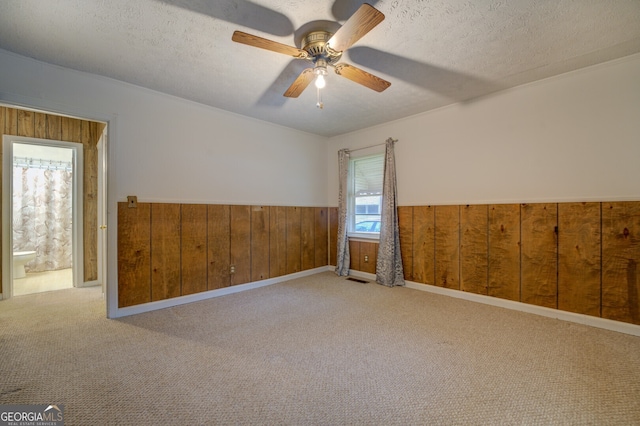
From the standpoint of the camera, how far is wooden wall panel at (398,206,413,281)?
379 centimetres

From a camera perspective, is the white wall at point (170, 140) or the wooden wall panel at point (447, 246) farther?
the wooden wall panel at point (447, 246)

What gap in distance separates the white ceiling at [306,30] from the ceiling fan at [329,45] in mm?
131

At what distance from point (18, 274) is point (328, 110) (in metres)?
5.60

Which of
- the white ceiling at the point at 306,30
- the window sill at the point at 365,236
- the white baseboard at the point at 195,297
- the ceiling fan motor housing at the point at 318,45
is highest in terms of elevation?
the white ceiling at the point at 306,30

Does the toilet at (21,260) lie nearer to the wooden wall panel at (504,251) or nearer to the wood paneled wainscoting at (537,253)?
the wood paneled wainscoting at (537,253)

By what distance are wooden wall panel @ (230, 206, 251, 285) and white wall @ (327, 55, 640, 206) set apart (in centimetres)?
232

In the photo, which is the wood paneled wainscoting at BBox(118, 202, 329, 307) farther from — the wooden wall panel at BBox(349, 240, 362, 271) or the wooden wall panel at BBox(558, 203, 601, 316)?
the wooden wall panel at BBox(558, 203, 601, 316)

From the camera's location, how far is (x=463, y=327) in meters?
2.44

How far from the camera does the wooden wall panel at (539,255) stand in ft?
8.80

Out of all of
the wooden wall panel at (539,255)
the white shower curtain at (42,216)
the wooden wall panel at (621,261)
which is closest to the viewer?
the wooden wall panel at (621,261)

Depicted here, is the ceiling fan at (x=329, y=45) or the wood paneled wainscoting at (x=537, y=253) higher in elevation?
the ceiling fan at (x=329, y=45)

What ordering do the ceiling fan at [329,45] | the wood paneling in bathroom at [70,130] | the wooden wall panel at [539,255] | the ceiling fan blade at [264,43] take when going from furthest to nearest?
the wood paneling in bathroom at [70,130] → the wooden wall panel at [539,255] → the ceiling fan blade at [264,43] → the ceiling fan at [329,45]

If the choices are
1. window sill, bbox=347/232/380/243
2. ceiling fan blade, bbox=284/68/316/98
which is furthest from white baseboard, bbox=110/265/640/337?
ceiling fan blade, bbox=284/68/316/98

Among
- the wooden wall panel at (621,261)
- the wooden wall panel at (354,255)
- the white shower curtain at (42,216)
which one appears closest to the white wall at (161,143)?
the wooden wall panel at (354,255)
